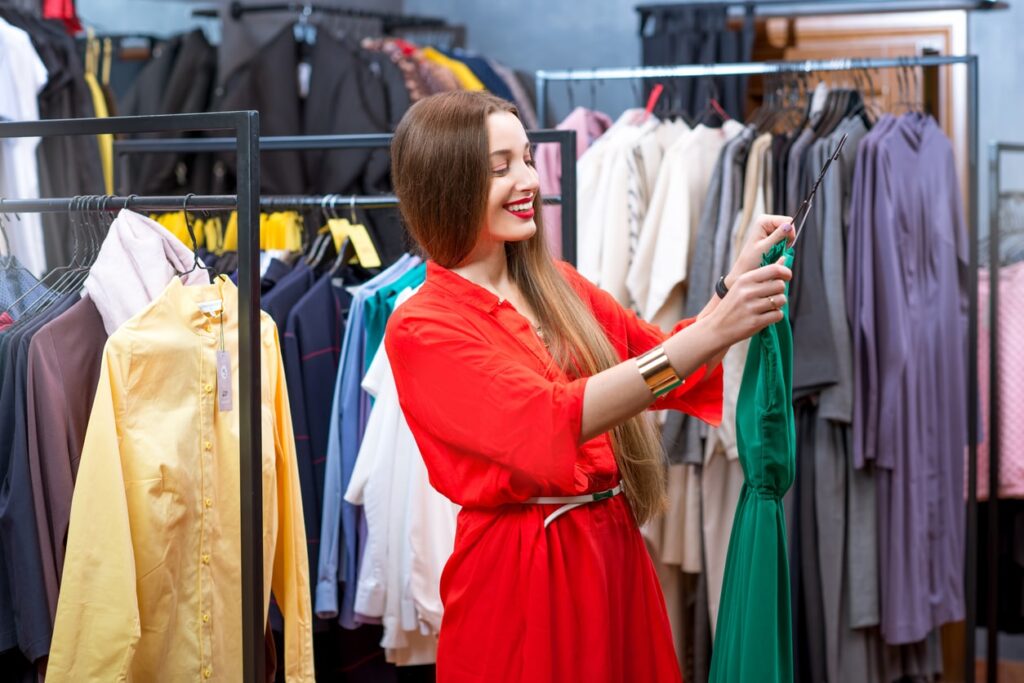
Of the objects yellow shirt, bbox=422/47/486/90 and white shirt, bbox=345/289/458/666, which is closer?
white shirt, bbox=345/289/458/666

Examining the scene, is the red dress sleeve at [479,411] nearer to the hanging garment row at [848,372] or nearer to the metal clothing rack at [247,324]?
the metal clothing rack at [247,324]

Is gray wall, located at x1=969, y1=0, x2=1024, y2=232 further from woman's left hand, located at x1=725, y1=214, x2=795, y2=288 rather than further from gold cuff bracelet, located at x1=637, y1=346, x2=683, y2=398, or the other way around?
gold cuff bracelet, located at x1=637, y1=346, x2=683, y2=398

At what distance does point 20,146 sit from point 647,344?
230cm

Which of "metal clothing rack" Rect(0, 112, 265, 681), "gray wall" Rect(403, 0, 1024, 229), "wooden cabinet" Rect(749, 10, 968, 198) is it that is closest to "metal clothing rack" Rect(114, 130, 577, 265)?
"metal clothing rack" Rect(0, 112, 265, 681)

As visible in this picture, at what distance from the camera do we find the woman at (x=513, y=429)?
5.60 feet

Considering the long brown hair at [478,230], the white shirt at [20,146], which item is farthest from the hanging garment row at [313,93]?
the long brown hair at [478,230]

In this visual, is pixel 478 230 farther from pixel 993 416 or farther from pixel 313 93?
pixel 313 93

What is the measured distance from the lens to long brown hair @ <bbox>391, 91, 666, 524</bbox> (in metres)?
1.79

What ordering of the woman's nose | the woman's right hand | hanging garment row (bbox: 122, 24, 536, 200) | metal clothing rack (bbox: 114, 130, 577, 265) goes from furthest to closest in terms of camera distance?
hanging garment row (bbox: 122, 24, 536, 200) < metal clothing rack (bbox: 114, 130, 577, 265) < the woman's nose < the woman's right hand

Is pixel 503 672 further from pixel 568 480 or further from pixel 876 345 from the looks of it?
pixel 876 345

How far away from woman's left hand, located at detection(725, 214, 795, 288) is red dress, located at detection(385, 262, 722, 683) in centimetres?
31

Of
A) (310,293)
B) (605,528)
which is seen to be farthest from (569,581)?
(310,293)

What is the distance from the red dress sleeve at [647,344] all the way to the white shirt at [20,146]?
81.0 inches

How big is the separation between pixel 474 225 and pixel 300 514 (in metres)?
0.85
